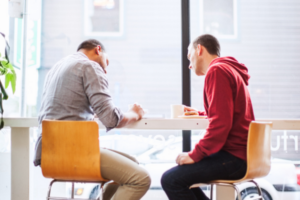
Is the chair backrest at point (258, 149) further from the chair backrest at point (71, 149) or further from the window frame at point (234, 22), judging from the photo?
the window frame at point (234, 22)

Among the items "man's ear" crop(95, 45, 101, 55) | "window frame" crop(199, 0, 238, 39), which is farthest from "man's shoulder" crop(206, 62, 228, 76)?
"window frame" crop(199, 0, 238, 39)

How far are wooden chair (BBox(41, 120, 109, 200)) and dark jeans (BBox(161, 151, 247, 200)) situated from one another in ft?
1.08

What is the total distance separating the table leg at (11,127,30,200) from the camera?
1.89m

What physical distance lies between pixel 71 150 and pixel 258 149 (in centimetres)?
85

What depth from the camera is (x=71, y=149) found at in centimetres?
125

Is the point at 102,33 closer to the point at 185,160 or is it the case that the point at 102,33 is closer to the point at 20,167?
the point at 20,167

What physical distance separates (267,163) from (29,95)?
2.06m

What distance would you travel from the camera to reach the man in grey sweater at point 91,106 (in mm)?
1305

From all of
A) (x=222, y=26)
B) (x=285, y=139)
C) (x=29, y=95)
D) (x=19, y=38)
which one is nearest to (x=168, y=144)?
(x=285, y=139)

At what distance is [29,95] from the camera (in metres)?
2.53

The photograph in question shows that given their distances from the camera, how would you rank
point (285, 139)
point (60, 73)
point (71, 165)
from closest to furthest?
point (71, 165) → point (60, 73) → point (285, 139)

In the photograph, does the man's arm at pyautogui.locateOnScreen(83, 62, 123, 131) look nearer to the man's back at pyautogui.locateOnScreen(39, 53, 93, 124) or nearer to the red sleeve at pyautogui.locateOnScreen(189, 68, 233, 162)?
the man's back at pyautogui.locateOnScreen(39, 53, 93, 124)

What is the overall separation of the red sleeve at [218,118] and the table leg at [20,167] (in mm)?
1216

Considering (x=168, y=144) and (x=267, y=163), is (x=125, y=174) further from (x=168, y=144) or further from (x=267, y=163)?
(x=168, y=144)
